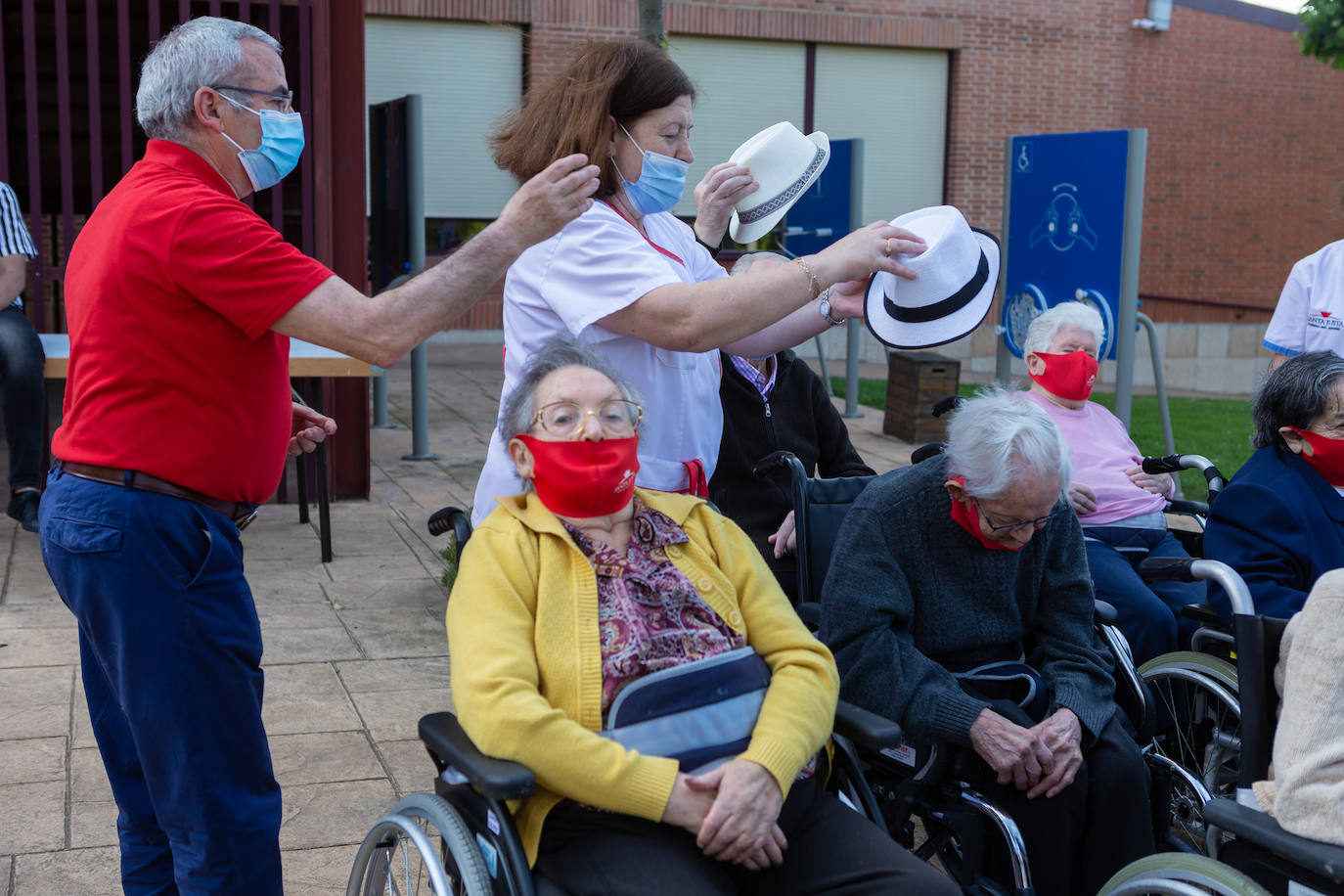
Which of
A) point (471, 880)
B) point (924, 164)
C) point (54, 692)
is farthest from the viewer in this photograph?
point (924, 164)

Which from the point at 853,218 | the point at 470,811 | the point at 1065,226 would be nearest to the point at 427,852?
the point at 470,811

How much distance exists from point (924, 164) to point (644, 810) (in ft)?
55.7

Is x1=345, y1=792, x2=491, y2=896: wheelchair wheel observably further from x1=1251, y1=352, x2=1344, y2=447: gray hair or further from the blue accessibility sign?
the blue accessibility sign

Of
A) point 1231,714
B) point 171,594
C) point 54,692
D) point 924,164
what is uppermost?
point 924,164

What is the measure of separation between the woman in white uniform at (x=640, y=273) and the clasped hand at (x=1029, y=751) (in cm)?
76

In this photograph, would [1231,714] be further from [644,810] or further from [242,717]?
[242,717]

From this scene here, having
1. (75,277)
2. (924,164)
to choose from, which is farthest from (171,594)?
(924,164)

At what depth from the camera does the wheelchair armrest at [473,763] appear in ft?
6.77

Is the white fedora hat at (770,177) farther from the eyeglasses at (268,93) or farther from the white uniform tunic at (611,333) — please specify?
the eyeglasses at (268,93)

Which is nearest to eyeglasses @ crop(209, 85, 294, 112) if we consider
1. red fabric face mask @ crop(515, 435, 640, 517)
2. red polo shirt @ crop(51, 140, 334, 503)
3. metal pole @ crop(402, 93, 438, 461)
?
red polo shirt @ crop(51, 140, 334, 503)

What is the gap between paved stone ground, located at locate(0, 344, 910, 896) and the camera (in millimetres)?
3271

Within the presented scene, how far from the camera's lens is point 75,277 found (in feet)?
7.68

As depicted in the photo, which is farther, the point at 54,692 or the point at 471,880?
the point at 54,692

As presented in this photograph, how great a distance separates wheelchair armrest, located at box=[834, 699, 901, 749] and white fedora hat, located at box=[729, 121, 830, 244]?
1.35 metres
